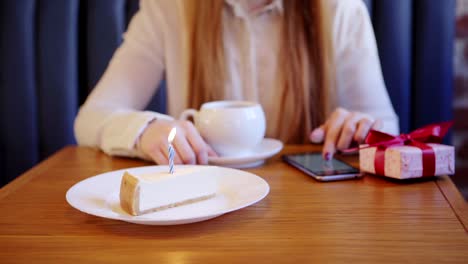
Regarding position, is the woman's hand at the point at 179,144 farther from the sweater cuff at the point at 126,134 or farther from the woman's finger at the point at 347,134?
the woman's finger at the point at 347,134

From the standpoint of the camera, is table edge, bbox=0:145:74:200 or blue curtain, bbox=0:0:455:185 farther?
blue curtain, bbox=0:0:455:185

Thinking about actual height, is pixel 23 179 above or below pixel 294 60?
below

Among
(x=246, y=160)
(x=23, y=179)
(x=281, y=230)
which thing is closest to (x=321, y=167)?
(x=246, y=160)

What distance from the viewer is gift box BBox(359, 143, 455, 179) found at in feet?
2.16

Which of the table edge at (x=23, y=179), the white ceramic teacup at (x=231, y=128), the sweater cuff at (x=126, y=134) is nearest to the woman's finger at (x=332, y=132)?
the white ceramic teacup at (x=231, y=128)

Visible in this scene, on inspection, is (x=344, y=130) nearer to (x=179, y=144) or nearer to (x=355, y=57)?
(x=179, y=144)

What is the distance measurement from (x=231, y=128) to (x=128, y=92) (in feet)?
1.45

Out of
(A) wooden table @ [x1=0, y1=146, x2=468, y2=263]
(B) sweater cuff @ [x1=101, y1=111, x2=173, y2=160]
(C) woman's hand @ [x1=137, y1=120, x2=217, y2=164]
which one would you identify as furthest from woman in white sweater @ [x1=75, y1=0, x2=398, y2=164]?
(A) wooden table @ [x1=0, y1=146, x2=468, y2=263]

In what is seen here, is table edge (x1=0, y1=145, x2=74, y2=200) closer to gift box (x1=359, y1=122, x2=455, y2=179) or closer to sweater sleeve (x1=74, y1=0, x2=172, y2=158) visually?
sweater sleeve (x1=74, y1=0, x2=172, y2=158)

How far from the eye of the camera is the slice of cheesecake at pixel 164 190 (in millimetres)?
525

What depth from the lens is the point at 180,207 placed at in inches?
22.0

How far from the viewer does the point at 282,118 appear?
1.18 meters

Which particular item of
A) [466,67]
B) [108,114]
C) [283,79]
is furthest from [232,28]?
[466,67]

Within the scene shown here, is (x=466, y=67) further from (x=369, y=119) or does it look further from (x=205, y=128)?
(x=205, y=128)
